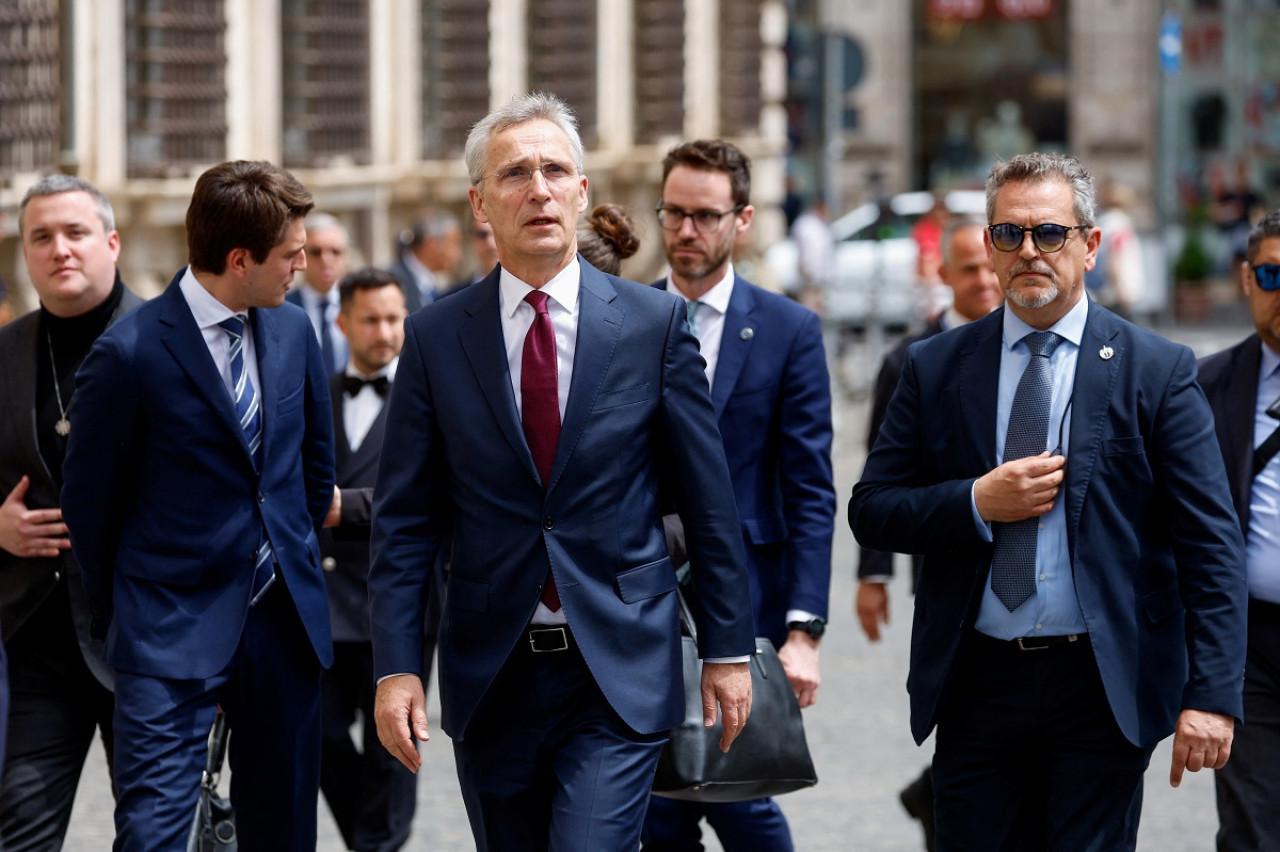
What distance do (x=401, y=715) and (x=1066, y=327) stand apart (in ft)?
5.31

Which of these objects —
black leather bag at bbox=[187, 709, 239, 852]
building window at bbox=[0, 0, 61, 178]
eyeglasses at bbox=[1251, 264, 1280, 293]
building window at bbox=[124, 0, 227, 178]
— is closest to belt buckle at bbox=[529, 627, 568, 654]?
black leather bag at bbox=[187, 709, 239, 852]

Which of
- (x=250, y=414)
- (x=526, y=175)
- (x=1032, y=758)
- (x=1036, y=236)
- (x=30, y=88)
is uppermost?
(x=30, y=88)

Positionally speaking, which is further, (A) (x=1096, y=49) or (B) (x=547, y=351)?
(A) (x=1096, y=49)

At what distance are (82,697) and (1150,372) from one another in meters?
2.76

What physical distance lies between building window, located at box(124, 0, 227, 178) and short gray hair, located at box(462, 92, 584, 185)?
943cm

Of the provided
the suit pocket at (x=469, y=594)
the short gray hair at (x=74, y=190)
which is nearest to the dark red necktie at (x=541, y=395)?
the suit pocket at (x=469, y=594)

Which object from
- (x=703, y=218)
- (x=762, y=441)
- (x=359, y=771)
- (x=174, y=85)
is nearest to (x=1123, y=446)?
(x=762, y=441)

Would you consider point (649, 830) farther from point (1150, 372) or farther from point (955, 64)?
point (955, 64)

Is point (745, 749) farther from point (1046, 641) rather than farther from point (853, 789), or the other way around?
point (853, 789)

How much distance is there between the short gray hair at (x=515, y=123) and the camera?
4945mm

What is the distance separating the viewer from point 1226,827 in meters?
5.90

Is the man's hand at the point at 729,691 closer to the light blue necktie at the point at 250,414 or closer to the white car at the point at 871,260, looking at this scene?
the light blue necktie at the point at 250,414

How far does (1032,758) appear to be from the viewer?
5129 mm

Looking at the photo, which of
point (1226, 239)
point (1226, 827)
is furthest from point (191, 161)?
point (1226, 239)
